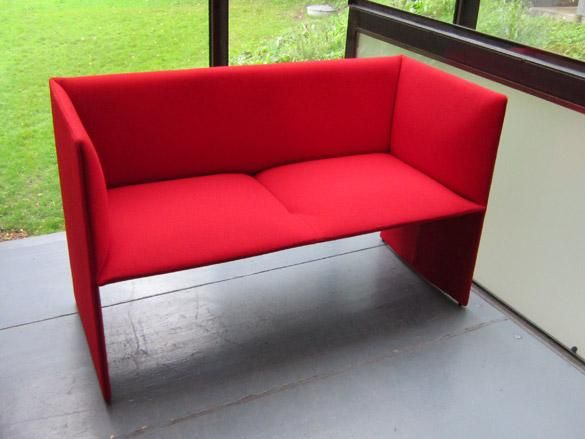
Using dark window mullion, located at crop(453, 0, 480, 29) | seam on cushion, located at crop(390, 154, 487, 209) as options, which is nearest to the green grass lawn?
dark window mullion, located at crop(453, 0, 480, 29)

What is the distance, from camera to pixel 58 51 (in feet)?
12.4

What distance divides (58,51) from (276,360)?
8.52 feet

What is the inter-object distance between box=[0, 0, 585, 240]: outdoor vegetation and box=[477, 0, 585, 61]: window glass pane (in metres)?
0.24

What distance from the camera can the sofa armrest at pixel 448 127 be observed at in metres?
2.20

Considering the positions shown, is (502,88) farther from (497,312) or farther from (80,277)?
(80,277)

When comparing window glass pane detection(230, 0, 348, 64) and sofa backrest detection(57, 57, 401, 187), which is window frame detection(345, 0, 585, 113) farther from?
window glass pane detection(230, 0, 348, 64)

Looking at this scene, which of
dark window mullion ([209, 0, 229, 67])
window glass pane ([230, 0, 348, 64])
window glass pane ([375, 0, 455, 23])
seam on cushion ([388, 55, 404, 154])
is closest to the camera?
seam on cushion ([388, 55, 404, 154])

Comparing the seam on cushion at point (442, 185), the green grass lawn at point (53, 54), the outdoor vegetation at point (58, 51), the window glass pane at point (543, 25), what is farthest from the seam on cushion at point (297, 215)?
the green grass lawn at point (53, 54)

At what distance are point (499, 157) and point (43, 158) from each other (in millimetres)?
2525

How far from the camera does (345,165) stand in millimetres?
2537

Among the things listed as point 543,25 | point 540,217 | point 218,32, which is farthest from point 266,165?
point 543,25

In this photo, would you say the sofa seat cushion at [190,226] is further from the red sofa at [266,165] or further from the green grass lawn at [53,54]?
the green grass lawn at [53,54]

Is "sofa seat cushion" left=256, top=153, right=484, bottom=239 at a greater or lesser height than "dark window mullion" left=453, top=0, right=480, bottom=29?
lesser

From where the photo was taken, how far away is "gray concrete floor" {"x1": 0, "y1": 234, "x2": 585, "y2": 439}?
1904mm
